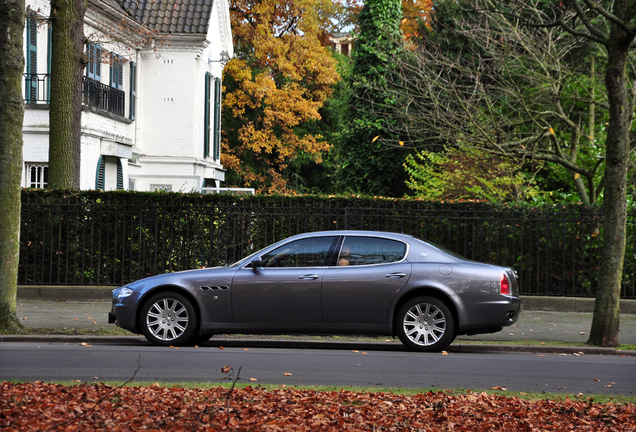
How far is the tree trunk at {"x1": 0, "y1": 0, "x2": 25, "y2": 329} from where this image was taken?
10609 millimetres

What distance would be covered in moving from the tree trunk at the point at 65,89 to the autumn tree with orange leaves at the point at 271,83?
68.4 feet

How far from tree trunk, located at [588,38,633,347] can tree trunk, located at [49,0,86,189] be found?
10.5 metres

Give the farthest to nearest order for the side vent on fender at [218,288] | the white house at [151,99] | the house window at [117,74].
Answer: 1. the house window at [117,74]
2. the white house at [151,99]
3. the side vent on fender at [218,288]

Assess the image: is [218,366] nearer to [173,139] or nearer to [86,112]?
[86,112]

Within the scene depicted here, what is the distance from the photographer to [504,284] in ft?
31.6

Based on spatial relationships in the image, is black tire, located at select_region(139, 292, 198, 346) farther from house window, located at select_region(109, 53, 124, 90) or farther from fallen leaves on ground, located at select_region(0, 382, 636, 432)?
house window, located at select_region(109, 53, 124, 90)

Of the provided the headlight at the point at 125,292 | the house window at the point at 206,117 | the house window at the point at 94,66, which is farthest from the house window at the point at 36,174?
the headlight at the point at 125,292

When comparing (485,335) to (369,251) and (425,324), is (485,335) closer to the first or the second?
(425,324)

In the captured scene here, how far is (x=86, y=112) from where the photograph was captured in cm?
2033

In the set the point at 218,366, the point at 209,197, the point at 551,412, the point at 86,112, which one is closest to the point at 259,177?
the point at 86,112

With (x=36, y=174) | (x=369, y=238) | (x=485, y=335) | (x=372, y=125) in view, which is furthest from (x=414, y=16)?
(x=369, y=238)

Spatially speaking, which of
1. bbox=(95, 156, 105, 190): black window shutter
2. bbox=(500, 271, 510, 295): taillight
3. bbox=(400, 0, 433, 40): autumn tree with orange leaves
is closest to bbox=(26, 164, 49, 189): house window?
bbox=(95, 156, 105, 190): black window shutter

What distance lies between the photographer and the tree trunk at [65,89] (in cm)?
1554

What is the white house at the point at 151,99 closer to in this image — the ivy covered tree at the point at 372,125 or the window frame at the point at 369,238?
the ivy covered tree at the point at 372,125
